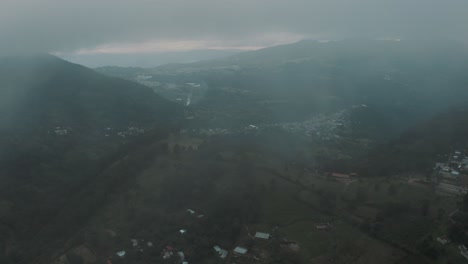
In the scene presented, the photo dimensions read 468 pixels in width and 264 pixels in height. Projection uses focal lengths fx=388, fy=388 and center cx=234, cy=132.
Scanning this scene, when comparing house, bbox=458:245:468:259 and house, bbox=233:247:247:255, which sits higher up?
house, bbox=458:245:468:259

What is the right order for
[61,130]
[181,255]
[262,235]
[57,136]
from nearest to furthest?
[181,255]
[262,235]
[57,136]
[61,130]

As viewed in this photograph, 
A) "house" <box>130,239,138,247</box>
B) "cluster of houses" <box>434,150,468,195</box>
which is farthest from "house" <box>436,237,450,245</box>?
"house" <box>130,239,138,247</box>

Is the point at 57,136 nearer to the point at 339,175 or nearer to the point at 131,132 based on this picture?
the point at 131,132

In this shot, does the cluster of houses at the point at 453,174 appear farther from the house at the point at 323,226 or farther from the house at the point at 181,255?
the house at the point at 181,255

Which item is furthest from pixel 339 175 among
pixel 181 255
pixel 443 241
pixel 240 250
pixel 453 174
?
pixel 181 255

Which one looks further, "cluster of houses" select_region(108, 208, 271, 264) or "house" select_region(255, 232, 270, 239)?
"house" select_region(255, 232, 270, 239)

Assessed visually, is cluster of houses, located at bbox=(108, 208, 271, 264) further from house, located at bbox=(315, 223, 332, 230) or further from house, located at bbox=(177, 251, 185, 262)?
house, located at bbox=(315, 223, 332, 230)

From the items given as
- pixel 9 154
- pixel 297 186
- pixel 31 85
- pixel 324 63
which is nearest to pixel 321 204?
pixel 297 186

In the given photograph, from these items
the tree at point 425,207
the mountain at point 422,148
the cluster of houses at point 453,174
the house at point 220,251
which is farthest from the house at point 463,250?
the house at point 220,251
